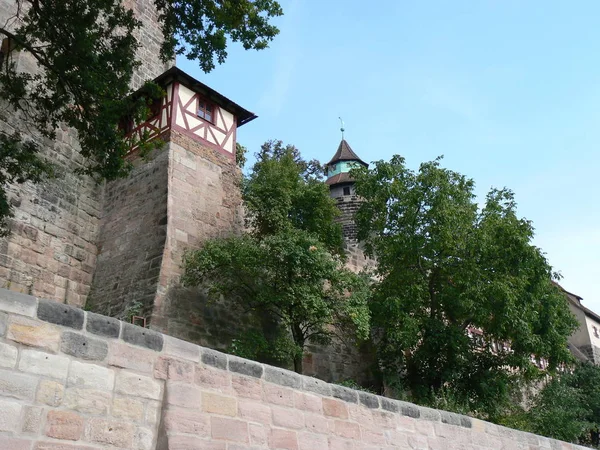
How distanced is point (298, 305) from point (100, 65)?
547 cm

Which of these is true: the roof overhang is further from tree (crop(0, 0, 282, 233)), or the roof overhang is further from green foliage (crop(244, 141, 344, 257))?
tree (crop(0, 0, 282, 233))

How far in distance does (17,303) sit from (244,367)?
75.2 inches

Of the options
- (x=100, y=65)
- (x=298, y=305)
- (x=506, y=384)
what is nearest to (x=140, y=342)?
(x=100, y=65)

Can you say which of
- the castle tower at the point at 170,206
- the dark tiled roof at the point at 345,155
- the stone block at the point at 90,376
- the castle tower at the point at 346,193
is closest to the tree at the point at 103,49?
the castle tower at the point at 170,206

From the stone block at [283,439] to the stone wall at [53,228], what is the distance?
8.31 metres

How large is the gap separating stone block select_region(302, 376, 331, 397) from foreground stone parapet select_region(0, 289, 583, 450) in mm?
11

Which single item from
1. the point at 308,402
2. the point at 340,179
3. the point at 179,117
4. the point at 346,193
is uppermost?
the point at 340,179

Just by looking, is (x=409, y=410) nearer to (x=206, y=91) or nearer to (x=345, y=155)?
(x=206, y=91)

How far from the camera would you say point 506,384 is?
46.9 ft

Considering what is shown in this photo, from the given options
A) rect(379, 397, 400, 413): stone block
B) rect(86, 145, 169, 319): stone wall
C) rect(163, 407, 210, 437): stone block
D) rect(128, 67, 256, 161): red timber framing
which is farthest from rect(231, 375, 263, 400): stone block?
rect(128, 67, 256, 161): red timber framing

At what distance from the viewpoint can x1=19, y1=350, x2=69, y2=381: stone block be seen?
3.61 m

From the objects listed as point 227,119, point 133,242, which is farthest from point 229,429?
point 227,119

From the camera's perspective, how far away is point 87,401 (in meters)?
3.86

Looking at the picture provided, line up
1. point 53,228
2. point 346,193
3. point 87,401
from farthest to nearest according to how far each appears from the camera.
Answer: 1. point 346,193
2. point 53,228
3. point 87,401
